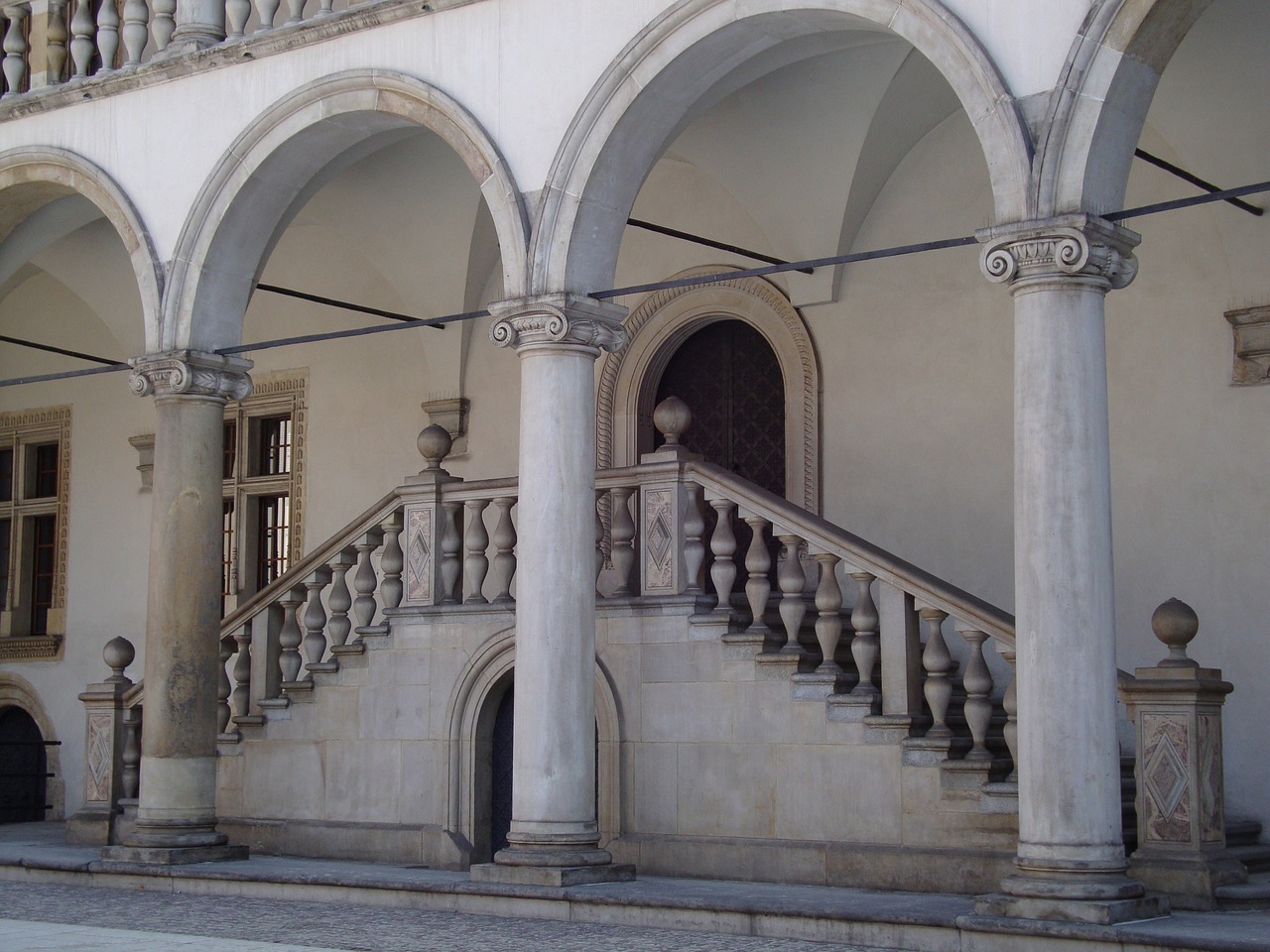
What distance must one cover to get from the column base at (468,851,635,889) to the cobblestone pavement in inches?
8.9

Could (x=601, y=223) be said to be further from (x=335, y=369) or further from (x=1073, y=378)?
(x=335, y=369)

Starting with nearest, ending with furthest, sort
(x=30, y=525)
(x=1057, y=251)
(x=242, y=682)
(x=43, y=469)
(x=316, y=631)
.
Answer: (x=1057, y=251)
(x=316, y=631)
(x=242, y=682)
(x=30, y=525)
(x=43, y=469)

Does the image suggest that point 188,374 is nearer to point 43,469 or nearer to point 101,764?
point 101,764

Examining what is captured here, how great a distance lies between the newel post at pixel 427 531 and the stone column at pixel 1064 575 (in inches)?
172

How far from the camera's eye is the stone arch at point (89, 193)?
10.5 m

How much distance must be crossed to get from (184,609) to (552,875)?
10.5ft

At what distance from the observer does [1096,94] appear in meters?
7.01

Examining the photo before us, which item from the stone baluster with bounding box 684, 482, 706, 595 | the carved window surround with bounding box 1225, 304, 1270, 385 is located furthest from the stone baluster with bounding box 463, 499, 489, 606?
the carved window surround with bounding box 1225, 304, 1270, 385

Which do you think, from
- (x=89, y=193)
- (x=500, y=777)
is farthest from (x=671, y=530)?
(x=89, y=193)

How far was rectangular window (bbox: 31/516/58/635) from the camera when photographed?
1567cm

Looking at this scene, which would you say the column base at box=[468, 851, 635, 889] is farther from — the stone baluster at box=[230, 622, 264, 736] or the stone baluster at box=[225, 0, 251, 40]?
the stone baluster at box=[225, 0, 251, 40]

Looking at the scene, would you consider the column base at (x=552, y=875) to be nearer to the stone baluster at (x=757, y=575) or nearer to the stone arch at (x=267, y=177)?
the stone baluster at (x=757, y=575)

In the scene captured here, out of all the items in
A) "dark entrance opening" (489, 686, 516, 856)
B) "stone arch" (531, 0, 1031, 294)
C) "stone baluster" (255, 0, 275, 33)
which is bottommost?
"dark entrance opening" (489, 686, 516, 856)

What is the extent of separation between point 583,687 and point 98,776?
4.72m
